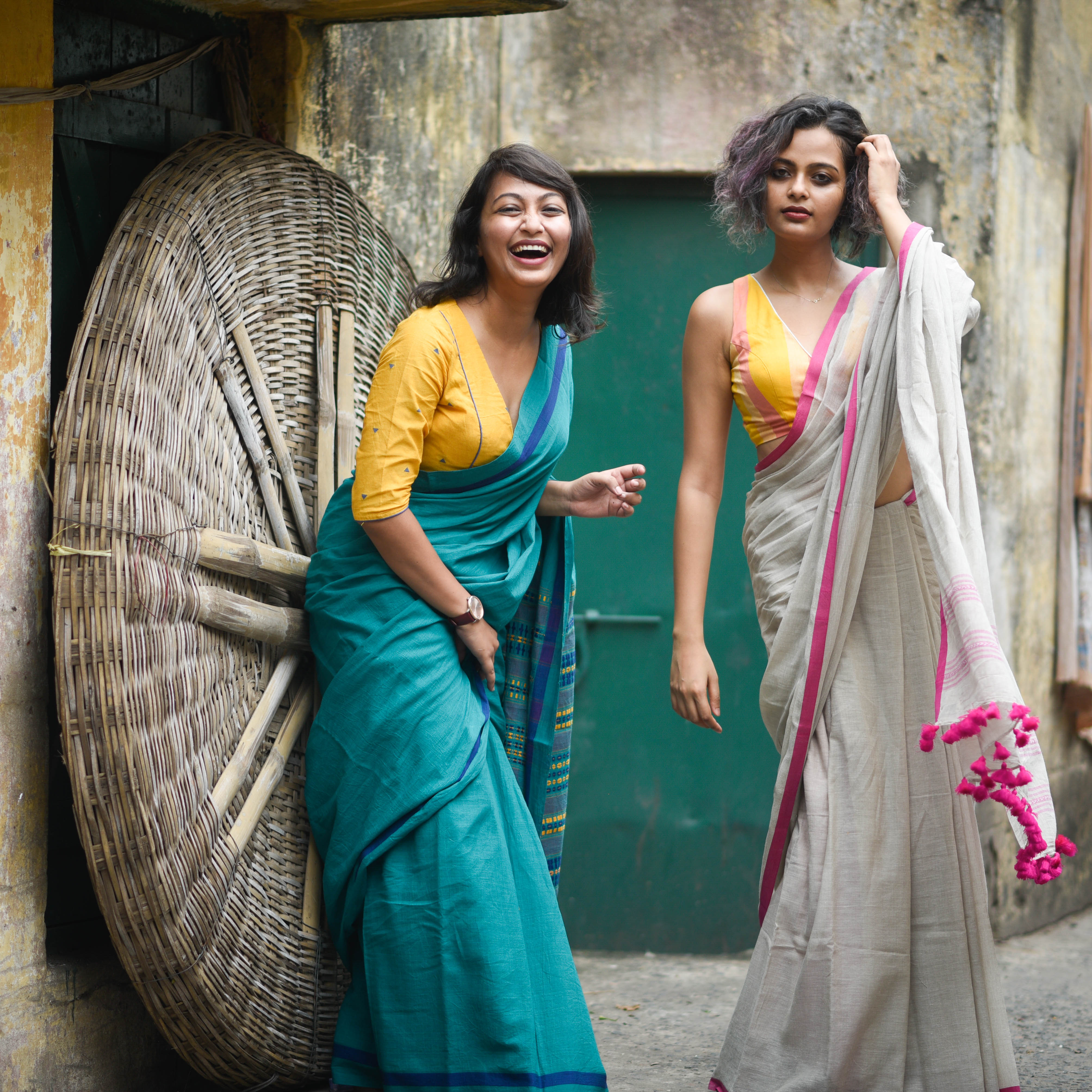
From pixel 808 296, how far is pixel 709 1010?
83.5 inches

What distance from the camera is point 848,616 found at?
2768 mm

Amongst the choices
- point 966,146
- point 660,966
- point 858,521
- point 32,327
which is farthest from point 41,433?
point 966,146

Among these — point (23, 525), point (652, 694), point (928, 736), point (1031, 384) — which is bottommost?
point (652, 694)

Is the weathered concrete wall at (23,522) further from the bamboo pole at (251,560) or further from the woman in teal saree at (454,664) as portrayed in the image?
the woman in teal saree at (454,664)

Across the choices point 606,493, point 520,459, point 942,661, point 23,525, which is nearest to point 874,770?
point 942,661

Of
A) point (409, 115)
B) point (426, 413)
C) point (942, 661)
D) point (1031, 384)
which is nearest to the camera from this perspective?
point (942, 661)

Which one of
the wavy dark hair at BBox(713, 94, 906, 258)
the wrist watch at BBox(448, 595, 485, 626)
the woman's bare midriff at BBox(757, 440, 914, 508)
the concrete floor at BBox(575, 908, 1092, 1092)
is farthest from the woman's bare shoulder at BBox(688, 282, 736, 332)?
the concrete floor at BBox(575, 908, 1092, 1092)

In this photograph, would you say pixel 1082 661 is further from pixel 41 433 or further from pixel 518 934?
pixel 41 433

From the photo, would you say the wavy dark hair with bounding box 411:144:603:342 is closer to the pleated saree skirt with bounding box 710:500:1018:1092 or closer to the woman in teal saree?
the woman in teal saree

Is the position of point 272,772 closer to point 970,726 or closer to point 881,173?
point 970,726

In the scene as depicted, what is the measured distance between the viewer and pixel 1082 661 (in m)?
4.67

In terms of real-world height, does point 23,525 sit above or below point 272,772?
above

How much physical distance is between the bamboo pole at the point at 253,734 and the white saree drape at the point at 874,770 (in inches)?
41.6

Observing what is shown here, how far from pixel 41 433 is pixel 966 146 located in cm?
309
